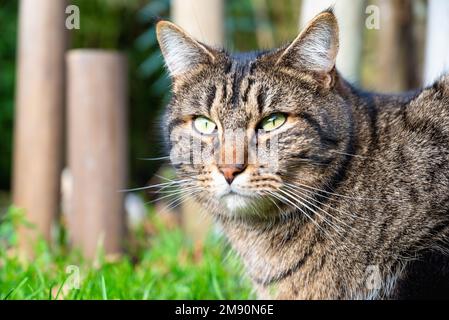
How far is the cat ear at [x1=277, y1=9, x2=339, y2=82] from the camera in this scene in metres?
2.19

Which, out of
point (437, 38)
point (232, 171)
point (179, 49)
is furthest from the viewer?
point (437, 38)

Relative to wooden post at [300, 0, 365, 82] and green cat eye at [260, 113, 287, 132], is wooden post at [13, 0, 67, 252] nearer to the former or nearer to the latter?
wooden post at [300, 0, 365, 82]

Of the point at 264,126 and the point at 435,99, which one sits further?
the point at 435,99

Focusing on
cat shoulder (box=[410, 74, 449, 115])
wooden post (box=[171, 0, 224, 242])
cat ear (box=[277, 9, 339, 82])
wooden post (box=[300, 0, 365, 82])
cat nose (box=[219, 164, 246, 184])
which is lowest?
cat nose (box=[219, 164, 246, 184])

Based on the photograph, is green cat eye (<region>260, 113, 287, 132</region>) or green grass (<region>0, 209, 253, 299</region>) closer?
green cat eye (<region>260, 113, 287, 132</region>)

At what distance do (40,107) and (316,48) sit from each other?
183 centimetres

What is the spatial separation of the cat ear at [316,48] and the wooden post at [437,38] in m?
1.25

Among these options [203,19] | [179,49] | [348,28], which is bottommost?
[179,49]

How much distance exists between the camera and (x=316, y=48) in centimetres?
223

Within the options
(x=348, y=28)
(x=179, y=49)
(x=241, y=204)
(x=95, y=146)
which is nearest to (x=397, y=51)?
(x=348, y=28)

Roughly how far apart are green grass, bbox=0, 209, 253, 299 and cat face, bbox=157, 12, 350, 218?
0.50 metres

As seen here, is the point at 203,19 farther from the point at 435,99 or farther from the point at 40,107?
the point at 435,99

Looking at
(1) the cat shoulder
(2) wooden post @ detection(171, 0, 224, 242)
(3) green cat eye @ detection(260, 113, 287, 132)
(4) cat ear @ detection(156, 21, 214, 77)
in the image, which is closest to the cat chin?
(3) green cat eye @ detection(260, 113, 287, 132)
